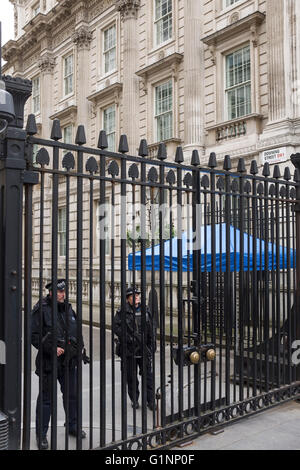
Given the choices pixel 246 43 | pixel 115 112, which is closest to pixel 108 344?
pixel 246 43

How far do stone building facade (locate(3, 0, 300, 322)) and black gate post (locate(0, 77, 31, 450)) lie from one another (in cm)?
1095

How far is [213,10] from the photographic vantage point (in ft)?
55.8

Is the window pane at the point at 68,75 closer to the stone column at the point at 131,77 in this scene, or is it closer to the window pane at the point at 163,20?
the stone column at the point at 131,77

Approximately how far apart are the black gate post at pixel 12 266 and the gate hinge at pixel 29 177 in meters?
0.03

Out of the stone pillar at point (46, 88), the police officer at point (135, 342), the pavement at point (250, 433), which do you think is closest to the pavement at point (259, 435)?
the pavement at point (250, 433)

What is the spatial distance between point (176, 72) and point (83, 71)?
7.84 metres

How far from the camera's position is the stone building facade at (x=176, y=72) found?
14.2 m
